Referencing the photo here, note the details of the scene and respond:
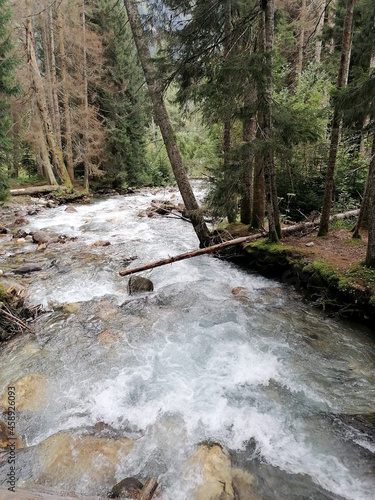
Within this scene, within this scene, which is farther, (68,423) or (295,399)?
(295,399)

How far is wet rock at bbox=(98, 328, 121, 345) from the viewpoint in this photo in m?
5.29

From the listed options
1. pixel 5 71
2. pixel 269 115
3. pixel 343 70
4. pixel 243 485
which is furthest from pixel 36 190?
pixel 243 485

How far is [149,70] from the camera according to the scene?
750cm

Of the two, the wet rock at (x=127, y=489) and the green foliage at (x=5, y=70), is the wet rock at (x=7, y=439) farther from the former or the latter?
the green foliage at (x=5, y=70)

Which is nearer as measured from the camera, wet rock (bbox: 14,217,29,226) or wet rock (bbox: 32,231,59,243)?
wet rock (bbox: 32,231,59,243)

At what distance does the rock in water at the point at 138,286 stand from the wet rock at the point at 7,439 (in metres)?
3.91

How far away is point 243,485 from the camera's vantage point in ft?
9.39

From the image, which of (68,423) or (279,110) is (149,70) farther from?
(68,423)

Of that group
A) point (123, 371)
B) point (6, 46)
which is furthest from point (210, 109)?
point (6, 46)

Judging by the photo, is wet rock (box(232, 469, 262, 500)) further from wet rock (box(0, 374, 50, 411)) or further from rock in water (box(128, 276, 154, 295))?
rock in water (box(128, 276, 154, 295))

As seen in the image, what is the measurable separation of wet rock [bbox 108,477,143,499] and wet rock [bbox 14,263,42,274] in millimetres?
6934

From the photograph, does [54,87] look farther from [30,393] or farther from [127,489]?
[127,489]

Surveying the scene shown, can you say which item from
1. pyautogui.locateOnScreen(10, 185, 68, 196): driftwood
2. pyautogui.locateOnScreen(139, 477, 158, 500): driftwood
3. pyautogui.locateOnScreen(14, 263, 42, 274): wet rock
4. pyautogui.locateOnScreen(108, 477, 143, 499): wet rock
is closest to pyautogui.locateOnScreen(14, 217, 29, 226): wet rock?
pyautogui.locateOnScreen(10, 185, 68, 196): driftwood

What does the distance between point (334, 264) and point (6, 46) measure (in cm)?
1844
